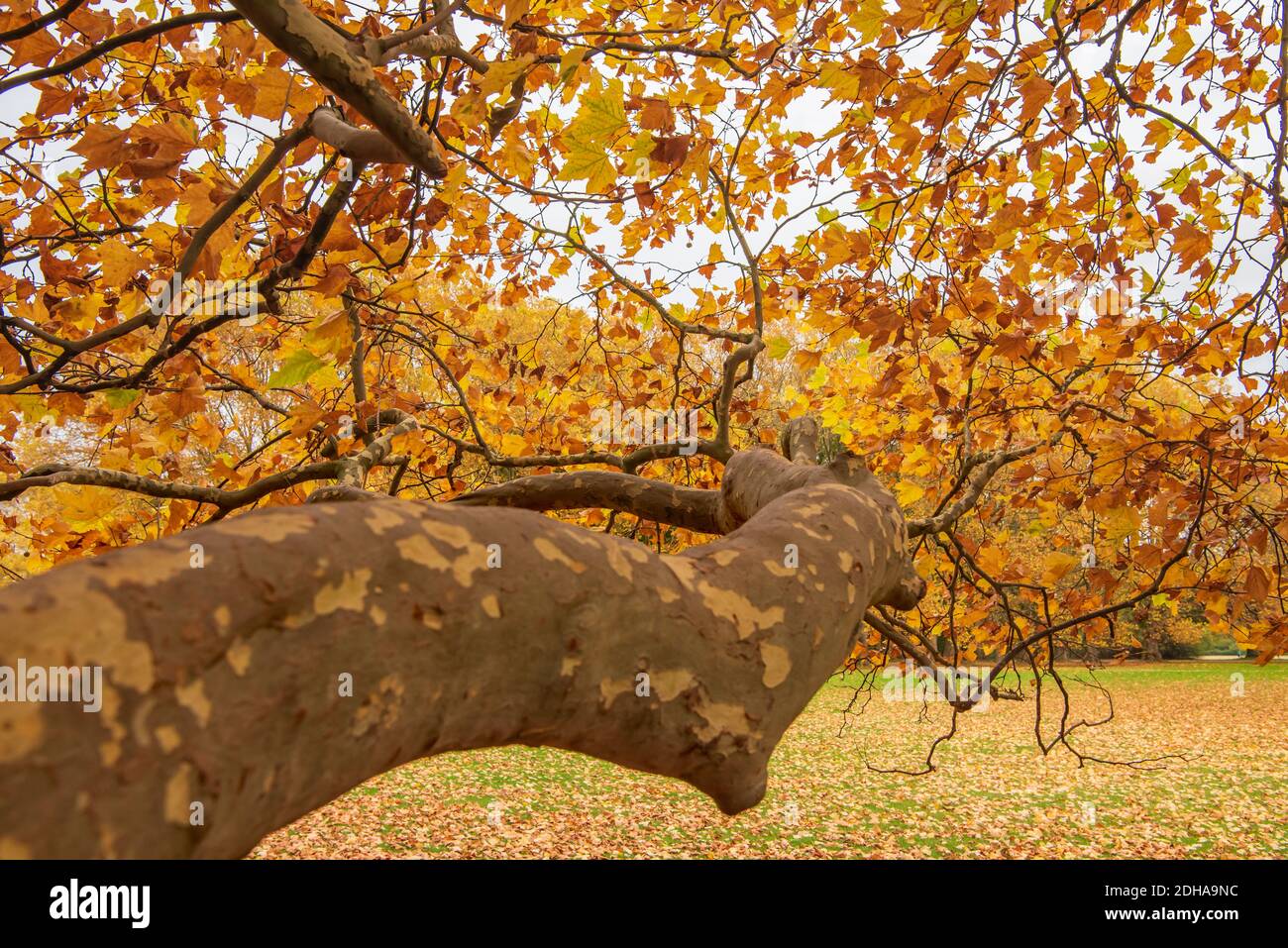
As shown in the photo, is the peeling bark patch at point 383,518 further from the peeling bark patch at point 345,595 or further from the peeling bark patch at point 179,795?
the peeling bark patch at point 179,795

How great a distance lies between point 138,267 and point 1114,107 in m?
4.20

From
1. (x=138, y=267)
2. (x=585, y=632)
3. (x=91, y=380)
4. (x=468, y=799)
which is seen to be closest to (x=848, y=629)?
(x=585, y=632)

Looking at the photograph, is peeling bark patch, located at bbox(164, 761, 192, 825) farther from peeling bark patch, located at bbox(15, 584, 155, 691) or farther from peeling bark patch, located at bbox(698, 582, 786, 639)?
peeling bark patch, located at bbox(698, 582, 786, 639)

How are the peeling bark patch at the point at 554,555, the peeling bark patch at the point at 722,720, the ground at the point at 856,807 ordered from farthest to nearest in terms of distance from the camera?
1. the ground at the point at 856,807
2. the peeling bark patch at the point at 722,720
3. the peeling bark patch at the point at 554,555

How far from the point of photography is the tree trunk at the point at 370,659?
27.3 inches

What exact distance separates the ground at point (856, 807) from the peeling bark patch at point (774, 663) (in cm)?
676

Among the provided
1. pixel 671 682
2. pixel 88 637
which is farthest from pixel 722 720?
pixel 88 637

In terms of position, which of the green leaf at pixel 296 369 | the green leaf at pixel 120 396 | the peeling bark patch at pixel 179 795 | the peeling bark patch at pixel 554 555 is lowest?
the peeling bark patch at pixel 179 795

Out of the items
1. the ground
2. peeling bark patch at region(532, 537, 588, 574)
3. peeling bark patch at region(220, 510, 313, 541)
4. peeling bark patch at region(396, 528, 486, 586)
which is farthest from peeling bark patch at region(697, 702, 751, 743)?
the ground

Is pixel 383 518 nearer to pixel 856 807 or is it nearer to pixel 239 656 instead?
pixel 239 656

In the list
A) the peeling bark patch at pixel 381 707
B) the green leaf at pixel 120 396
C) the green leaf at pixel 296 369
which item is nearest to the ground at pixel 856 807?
the green leaf at pixel 120 396

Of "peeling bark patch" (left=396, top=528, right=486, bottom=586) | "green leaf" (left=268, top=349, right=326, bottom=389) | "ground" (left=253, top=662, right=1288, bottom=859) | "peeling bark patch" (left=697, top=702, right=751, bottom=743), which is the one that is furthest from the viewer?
"ground" (left=253, top=662, right=1288, bottom=859)

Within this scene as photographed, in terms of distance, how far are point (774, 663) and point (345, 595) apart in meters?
0.69

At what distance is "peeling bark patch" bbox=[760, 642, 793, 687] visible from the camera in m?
1.23
